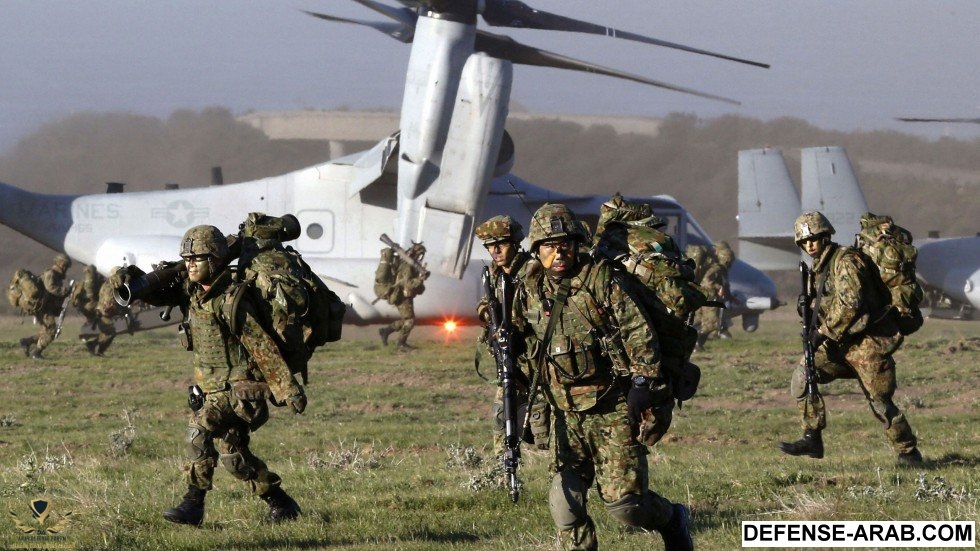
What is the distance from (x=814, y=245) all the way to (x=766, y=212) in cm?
2827

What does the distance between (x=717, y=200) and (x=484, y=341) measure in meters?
92.9

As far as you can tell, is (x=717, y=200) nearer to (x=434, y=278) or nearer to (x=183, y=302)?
(x=434, y=278)

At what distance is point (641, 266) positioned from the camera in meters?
8.62

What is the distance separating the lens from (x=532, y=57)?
26391 millimetres

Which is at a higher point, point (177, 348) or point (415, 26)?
point (415, 26)

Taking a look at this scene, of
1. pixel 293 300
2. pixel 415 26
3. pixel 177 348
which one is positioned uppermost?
pixel 415 26

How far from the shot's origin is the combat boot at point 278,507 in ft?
29.0

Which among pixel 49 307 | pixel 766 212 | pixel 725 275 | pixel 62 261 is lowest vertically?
pixel 49 307

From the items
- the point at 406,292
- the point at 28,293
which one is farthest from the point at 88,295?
the point at 406,292

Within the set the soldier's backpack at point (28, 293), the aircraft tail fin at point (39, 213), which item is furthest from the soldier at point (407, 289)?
the aircraft tail fin at point (39, 213)

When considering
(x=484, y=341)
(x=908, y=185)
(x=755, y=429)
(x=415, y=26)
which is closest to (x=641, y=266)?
(x=484, y=341)

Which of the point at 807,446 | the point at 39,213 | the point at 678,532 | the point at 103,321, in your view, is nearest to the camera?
the point at 678,532

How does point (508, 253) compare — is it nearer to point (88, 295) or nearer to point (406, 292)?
point (406, 292)

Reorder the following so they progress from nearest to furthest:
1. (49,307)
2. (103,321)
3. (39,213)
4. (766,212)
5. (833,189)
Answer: (49,307) < (103,321) < (39,213) < (766,212) < (833,189)
